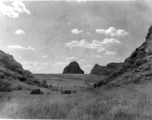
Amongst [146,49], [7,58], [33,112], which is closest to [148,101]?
[33,112]

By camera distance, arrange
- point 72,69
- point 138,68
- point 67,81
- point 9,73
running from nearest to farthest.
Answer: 1. point 138,68
2. point 9,73
3. point 67,81
4. point 72,69

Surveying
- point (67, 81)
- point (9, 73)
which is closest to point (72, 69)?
point (67, 81)

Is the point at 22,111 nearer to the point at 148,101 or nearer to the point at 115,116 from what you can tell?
the point at 115,116

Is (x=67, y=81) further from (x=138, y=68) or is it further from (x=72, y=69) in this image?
(x=72, y=69)

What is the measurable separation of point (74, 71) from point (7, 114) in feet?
248

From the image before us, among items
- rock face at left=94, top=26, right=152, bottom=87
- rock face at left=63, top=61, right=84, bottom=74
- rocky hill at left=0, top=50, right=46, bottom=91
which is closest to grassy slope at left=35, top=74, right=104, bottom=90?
rocky hill at left=0, top=50, right=46, bottom=91

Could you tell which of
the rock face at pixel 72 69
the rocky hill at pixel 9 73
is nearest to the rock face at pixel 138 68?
the rocky hill at pixel 9 73

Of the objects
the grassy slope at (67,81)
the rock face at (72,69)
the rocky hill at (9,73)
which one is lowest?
the grassy slope at (67,81)

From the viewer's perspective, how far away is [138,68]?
1496cm

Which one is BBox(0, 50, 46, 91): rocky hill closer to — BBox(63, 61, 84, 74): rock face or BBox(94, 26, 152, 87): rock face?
BBox(94, 26, 152, 87): rock face

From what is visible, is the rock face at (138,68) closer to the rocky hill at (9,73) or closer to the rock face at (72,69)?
the rocky hill at (9,73)

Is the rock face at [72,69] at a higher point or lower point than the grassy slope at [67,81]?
higher

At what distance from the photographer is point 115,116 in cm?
574

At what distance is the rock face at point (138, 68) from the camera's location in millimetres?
13616
